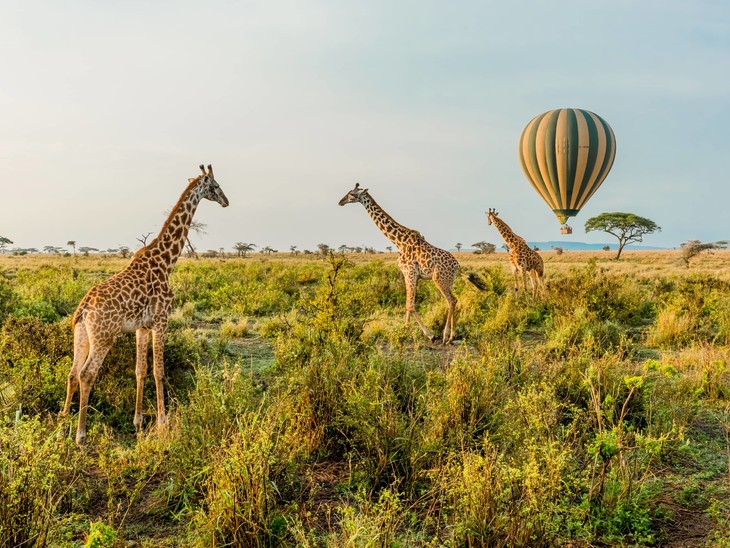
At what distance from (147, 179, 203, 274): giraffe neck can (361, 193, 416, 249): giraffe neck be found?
521cm

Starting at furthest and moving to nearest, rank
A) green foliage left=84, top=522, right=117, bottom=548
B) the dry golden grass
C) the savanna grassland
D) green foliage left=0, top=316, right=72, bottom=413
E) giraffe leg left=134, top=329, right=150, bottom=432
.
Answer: the dry golden grass < green foliage left=0, top=316, right=72, bottom=413 < giraffe leg left=134, top=329, right=150, bottom=432 < the savanna grassland < green foliage left=84, top=522, right=117, bottom=548

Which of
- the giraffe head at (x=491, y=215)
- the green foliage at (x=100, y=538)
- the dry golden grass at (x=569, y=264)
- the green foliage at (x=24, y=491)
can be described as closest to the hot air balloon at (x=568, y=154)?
the dry golden grass at (x=569, y=264)

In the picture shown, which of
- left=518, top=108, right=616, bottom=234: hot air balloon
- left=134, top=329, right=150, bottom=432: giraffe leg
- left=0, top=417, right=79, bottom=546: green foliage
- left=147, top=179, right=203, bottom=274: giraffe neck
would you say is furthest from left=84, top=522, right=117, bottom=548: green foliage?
left=518, top=108, right=616, bottom=234: hot air balloon

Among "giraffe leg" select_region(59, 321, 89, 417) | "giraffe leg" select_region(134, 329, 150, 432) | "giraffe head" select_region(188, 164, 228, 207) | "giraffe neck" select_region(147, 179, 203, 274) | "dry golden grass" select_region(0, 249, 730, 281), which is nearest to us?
"giraffe leg" select_region(59, 321, 89, 417)

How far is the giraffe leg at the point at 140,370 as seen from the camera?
557 cm

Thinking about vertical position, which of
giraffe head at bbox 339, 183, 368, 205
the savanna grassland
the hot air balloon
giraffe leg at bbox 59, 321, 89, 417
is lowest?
the savanna grassland

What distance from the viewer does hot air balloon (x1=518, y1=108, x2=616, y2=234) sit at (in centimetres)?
2456

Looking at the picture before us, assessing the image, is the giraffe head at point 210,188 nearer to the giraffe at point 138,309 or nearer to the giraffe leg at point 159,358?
the giraffe at point 138,309

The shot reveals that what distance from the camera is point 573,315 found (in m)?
10.1

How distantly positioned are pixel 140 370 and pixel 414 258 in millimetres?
6230

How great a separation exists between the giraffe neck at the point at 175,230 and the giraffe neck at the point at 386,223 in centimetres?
521

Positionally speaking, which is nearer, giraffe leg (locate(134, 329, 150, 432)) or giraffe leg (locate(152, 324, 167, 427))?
giraffe leg (locate(134, 329, 150, 432))

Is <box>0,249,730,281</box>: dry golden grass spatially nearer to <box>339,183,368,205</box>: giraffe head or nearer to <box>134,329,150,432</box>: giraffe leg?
<box>339,183,368,205</box>: giraffe head

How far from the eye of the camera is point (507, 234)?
1538 centimetres
